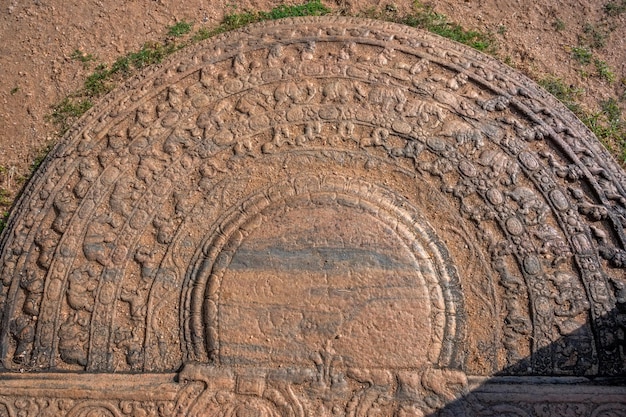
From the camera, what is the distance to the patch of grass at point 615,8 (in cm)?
577

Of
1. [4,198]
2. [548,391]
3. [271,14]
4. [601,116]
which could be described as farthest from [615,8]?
[4,198]

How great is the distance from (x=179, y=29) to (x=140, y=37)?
1.50 ft

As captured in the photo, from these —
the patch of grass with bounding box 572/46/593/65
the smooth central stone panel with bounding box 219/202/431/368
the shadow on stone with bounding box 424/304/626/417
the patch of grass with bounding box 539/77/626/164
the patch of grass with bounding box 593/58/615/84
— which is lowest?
the shadow on stone with bounding box 424/304/626/417

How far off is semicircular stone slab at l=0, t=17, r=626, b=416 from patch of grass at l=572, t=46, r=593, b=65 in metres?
0.82

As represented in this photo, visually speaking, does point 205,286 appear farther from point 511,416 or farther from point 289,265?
point 511,416

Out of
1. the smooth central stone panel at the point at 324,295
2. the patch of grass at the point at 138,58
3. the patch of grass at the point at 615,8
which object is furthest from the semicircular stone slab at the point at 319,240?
the patch of grass at the point at 615,8

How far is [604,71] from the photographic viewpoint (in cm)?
558

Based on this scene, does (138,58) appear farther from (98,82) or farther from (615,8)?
(615,8)

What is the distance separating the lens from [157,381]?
173 inches

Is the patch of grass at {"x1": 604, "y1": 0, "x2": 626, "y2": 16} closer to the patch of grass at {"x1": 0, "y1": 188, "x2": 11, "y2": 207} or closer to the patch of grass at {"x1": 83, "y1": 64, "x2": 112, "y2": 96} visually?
the patch of grass at {"x1": 83, "y1": 64, "x2": 112, "y2": 96}

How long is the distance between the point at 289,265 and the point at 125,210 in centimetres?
169

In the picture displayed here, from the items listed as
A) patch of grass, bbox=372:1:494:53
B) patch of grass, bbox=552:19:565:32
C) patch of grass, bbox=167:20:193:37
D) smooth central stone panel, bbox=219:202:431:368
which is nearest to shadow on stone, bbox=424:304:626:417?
smooth central stone panel, bbox=219:202:431:368

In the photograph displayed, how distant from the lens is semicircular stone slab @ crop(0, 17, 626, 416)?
441 centimetres

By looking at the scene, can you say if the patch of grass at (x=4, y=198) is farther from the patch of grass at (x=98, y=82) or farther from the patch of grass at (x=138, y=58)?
the patch of grass at (x=98, y=82)
